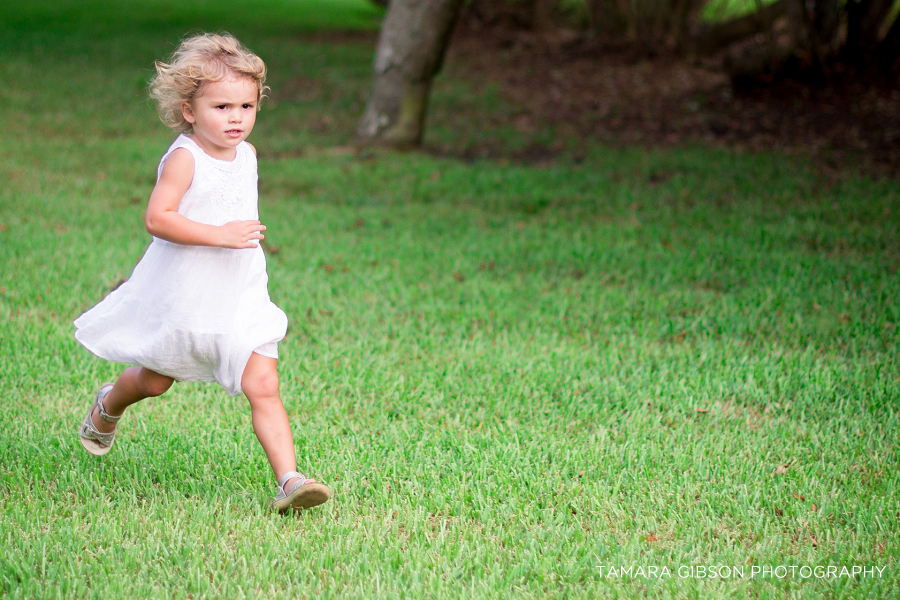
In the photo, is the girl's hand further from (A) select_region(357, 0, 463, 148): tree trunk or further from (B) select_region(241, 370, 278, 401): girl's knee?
(A) select_region(357, 0, 463, 148): tree trunk

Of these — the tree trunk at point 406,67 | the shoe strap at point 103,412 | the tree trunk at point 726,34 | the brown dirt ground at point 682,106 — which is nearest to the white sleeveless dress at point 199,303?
the shoe strap at point 103,412

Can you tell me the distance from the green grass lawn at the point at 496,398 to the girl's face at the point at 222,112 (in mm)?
1289

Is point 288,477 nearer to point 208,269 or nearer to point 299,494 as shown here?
point 299,494

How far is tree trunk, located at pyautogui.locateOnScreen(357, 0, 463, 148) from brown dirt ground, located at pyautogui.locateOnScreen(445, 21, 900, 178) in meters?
1.12

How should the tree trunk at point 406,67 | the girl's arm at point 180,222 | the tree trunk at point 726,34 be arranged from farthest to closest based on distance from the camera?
the tree trunk at point 726,34 < the tree trunk at point 406,67 < the girl's arm at point 180,222

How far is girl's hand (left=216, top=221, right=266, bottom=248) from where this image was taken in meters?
2.75

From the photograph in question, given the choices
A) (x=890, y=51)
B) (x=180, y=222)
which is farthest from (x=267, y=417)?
(x=890, y=51)

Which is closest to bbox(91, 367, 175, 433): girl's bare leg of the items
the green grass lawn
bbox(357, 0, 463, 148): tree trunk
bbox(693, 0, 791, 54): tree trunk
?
the green grass lawn

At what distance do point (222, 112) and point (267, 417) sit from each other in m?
1.05

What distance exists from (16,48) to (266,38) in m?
5.24

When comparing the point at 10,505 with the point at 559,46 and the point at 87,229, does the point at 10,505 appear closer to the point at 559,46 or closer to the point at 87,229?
the point at 87,229

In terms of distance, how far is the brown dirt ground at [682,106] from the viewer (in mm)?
10070

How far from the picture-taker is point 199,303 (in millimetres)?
2869

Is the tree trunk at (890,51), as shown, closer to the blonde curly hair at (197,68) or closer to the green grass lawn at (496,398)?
the green grass lawn at (496,398)
